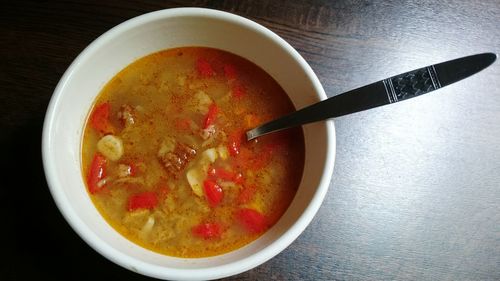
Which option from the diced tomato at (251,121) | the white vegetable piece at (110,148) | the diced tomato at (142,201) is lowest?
the diced tomato at (142,201)

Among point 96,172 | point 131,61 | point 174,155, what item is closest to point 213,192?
point 174,155

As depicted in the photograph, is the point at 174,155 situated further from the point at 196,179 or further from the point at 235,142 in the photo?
the point at 235,142

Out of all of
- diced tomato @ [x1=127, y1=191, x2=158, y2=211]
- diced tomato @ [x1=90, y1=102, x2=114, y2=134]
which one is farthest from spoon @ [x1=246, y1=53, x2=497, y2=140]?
diced tomato @ [x1=90, y1=102, x2=114, y2=134]

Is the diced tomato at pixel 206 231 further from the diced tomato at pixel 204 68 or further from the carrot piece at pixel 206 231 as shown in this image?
the diced tomato at pixel 204 68

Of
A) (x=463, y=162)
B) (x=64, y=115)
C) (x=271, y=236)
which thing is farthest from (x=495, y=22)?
(x=64, y=115)

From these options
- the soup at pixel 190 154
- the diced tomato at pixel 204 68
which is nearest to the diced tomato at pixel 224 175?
the soup at pixel 190 154

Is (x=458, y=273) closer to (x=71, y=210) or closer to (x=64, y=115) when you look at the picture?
(x=71, y=210)
